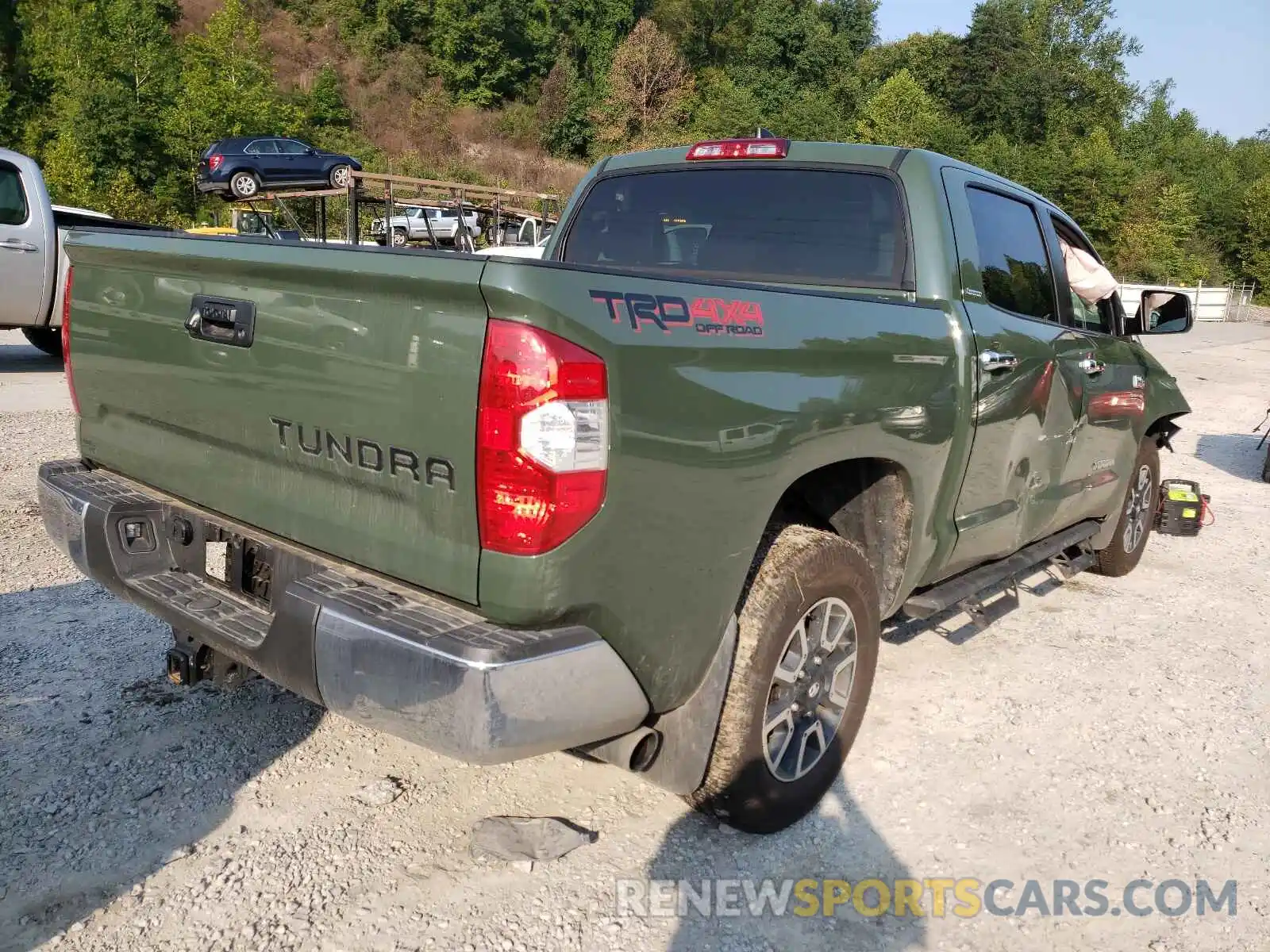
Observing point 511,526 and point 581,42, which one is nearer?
point 511,526

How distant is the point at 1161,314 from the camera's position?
5113 millimetres

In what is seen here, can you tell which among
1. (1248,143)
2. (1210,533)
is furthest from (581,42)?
(1210,533)

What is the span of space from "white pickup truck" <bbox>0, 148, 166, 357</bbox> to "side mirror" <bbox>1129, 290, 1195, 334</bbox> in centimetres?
927

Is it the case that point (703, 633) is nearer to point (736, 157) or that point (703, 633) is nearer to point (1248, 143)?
Answer: point (736, 157)

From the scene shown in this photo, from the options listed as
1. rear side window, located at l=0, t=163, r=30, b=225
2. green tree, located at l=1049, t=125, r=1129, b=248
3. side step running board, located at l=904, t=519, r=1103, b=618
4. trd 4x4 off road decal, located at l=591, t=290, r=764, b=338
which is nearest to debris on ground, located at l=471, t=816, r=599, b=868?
side step running board, located at l=904, t=519, r=1103, b=618

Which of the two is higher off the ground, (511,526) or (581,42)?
(581,42)

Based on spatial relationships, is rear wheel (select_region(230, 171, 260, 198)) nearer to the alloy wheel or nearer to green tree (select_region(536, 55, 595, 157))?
the alloy wheel

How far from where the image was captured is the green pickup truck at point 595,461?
201 centimetres

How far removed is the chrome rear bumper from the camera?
1.98 m

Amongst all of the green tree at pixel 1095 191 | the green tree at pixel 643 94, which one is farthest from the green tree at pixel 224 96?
the green tree at pixel 1095 191

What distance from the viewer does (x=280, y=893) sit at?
250cm

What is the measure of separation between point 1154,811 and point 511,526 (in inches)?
97.0

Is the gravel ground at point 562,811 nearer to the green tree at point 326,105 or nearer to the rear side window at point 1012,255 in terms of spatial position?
the rear side window at point 1012,255

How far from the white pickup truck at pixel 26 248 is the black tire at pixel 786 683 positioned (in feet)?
30.9
